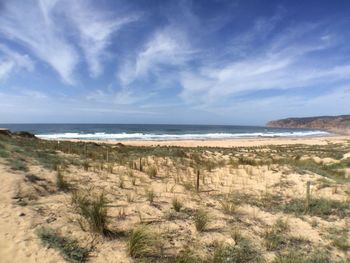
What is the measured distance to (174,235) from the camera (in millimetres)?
5152

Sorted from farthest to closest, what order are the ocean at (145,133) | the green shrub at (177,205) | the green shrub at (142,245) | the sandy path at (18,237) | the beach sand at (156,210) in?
the ocean at (145,133), the green shrub at (177,205), the beach sand at (156,210), the green shrub at (142,245), the sandy path at (18,237)

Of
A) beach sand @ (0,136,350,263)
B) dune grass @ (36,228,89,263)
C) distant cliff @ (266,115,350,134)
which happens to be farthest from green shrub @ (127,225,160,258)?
distant cliff @ (266,115,350,134)

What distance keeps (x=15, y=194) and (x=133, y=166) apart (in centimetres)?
572

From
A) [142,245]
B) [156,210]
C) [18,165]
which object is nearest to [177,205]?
[156,210]

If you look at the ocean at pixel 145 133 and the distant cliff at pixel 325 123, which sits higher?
the distant cliff at pixel 325 123

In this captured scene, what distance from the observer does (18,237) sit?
4395 millimetres

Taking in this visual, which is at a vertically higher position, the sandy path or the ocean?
the sandy path

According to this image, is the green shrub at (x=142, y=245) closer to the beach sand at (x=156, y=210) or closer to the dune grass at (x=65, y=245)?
the beach sand at (x=156, y=210)

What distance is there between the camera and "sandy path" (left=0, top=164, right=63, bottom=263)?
394 centimetres

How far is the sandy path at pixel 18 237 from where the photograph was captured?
12.9 feet

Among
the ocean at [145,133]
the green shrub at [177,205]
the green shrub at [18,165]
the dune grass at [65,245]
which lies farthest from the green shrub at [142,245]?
the ocean at [145,133]

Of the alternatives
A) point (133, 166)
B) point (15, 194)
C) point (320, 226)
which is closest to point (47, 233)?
point (15, 194)

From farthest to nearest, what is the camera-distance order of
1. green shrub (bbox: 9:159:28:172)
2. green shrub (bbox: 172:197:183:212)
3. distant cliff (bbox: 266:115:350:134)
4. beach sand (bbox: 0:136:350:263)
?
1. distant cliff (bbox: 266:115:350:134)
2. green shrub (bbox: 9:159:28:172)
3. green shrub (bbox: 172:197:183:212)
4. beach sand (bbox: 0:136:350:263)

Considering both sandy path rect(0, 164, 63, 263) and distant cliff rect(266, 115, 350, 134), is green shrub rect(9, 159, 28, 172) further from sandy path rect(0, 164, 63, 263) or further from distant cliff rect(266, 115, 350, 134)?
distant cliff rect(266, 115, 350, 134)
